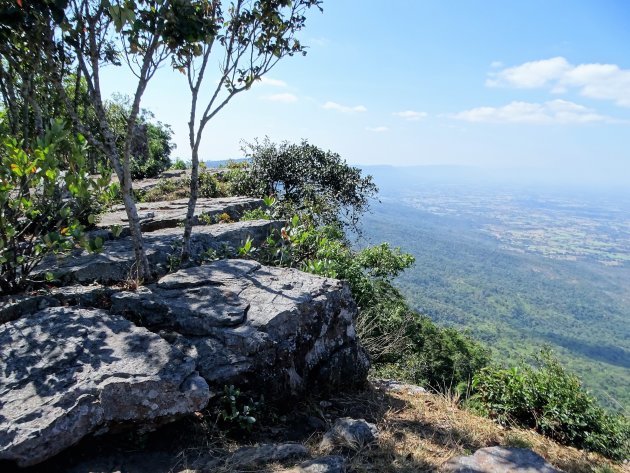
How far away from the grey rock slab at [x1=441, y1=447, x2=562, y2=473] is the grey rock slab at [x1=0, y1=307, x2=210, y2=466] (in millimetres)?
2682

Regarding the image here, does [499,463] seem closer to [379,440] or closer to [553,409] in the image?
[379,440]

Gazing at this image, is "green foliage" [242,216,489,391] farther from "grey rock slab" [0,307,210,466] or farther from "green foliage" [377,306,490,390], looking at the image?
"grey rock slab" [0,307,210,466]

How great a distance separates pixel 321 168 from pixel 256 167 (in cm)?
280

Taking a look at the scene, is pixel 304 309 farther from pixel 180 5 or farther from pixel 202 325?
pixel 180 5

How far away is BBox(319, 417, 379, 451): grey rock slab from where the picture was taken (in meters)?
4.45

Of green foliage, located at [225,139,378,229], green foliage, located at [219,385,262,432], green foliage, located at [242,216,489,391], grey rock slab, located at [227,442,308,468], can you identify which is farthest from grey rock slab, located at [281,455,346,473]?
green foliage, located at [225,139,378,229]

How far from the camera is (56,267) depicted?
20.9 ft

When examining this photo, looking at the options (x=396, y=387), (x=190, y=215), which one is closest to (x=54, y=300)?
(x=190, y=215)

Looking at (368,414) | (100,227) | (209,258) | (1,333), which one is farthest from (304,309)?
(100,227)

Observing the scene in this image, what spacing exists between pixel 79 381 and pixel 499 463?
4235 millimetres

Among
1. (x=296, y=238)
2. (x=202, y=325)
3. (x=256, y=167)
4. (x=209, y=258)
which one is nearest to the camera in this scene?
(x=202, y=325)

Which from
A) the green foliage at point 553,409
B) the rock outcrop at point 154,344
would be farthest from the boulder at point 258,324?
the green foliage at point 553,409

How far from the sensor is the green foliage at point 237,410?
4.57m

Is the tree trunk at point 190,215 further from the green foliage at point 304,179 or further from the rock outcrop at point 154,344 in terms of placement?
the green foliage at point 304,179
